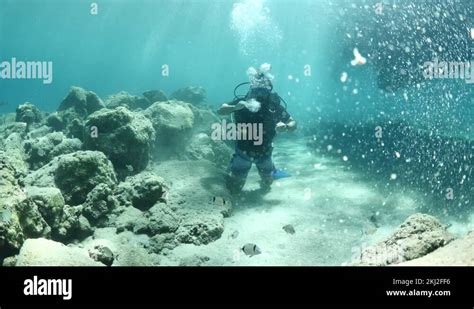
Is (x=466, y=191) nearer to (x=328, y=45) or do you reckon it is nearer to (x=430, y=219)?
(x=430, y=219)

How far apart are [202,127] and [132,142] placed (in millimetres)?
6556

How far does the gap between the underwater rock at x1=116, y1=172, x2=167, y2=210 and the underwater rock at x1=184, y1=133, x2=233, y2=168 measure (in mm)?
4688

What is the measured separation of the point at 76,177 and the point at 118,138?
1.84 metres

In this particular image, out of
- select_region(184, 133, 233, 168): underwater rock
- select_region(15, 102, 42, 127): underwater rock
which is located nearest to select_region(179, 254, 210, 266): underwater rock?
select_region(184, 133, 233, 168): underwater rock

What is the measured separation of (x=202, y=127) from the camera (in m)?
15.0

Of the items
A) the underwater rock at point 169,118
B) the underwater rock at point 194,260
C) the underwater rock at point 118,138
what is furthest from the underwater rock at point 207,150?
the underwater rock at point 194,260

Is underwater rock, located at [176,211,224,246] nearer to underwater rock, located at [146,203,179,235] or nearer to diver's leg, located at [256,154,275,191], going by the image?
underwater rock, located at [146,203,179,235]

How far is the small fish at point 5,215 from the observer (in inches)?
170

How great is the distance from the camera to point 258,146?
28.6 feet

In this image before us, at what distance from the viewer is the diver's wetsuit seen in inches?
335

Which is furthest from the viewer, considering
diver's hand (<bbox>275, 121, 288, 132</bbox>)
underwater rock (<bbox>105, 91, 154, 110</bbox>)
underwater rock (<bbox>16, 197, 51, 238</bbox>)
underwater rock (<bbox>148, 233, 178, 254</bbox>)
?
underwater rock (<bbox>105, 91, 154, 110</bbox>)

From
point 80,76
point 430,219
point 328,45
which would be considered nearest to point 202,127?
point 430,219

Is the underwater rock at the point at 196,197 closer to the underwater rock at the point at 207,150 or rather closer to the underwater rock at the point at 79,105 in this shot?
the underwater rock at the point at 207,150

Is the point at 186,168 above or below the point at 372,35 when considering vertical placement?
below
